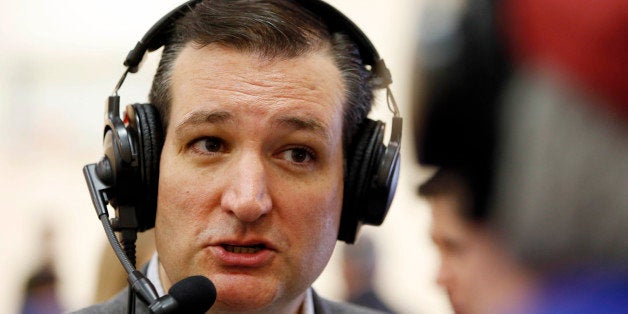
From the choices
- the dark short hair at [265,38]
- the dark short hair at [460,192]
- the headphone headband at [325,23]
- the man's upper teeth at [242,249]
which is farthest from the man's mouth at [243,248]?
the dark short hair at [460,192]

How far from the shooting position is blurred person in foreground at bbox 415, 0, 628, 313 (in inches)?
105

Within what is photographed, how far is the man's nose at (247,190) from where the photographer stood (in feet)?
4.38

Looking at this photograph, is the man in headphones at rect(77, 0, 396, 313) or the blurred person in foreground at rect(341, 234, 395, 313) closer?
the man in headphones at rect(77, 0, 396, 313)

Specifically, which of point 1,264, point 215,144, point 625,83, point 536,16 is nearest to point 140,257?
point 1,264

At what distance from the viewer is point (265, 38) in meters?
1.46

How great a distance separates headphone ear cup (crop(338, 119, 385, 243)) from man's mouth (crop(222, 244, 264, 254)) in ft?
0.75

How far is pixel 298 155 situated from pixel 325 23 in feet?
0.99

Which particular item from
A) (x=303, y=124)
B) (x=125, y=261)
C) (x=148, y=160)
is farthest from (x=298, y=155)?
(x=125, y=261)

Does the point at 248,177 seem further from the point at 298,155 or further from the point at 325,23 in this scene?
the point at 325,23

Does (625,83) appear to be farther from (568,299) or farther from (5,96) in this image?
(5,96)

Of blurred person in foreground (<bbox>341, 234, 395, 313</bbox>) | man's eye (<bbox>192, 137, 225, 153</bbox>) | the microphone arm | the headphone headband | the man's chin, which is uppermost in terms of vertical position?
the headphone headband

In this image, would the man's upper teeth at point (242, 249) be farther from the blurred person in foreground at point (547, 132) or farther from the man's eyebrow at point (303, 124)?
the blurred person in foreground at point (547, 132)

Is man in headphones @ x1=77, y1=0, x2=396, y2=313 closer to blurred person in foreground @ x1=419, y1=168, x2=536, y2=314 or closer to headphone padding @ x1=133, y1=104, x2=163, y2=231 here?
headphone padding @ x1=133, y1=104, x2=163, y2=231

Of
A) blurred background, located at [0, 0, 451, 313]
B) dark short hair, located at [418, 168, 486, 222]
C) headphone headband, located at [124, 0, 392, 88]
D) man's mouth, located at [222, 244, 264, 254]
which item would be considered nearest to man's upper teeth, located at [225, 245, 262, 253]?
man's mouth, located at [222, 244, 264, 254]
